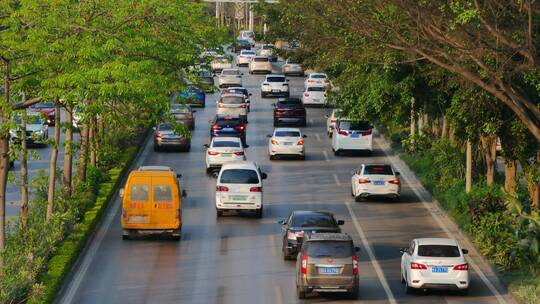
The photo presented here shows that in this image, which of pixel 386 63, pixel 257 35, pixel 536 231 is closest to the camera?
pixel 536 231

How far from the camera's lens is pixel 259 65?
102312 millimetres

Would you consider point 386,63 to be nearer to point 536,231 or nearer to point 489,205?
point 489,205

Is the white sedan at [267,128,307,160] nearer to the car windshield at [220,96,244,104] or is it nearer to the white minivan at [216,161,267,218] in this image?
the car windshield at [220,96,244,104]

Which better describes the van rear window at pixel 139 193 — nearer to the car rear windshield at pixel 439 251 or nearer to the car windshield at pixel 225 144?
the car rear windshield at pixel 439 251

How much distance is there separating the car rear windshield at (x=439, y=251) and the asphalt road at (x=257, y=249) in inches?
40.1

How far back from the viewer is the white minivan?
42.2 meters

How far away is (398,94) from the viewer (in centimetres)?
4322

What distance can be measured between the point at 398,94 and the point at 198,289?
1409cm

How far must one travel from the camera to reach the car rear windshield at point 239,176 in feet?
139

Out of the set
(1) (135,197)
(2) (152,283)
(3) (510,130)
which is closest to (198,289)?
(2) (152,283)

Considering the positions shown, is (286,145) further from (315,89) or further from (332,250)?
(332,250)

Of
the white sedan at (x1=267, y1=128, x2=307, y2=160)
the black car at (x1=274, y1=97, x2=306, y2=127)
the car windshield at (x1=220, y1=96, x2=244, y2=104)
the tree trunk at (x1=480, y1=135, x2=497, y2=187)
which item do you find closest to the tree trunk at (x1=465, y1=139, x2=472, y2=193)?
the tree trunk at (x1=480, y1=135, x2=497, y2=187)

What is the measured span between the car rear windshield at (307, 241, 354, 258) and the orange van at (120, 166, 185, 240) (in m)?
8.20

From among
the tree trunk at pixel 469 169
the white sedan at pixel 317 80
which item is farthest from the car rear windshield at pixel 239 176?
the white sedan at pixel 317 80
